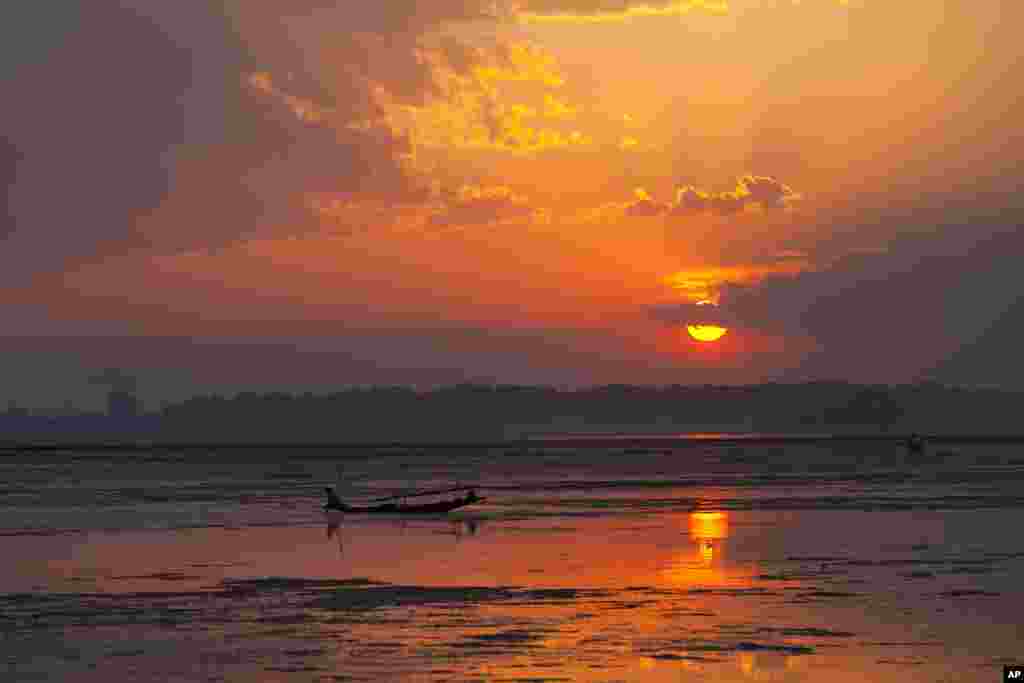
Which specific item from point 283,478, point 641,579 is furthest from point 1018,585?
point 283,478

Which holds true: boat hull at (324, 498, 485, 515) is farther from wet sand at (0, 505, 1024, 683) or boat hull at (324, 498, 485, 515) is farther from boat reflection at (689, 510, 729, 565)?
wet sand at (0, 505, 1024, 683)

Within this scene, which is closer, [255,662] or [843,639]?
[255,662]

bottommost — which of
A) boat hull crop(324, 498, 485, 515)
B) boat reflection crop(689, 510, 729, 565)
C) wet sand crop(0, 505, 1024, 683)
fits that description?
wet sand crop(0, 505, 1024, 683)

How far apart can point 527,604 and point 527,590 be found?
102 inches

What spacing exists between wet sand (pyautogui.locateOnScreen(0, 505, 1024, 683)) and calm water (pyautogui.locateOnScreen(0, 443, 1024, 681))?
0.30ft

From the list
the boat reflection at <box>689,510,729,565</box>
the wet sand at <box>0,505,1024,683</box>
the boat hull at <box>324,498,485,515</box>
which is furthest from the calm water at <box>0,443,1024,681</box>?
the boat hull at <box>324,498,485,515</box>

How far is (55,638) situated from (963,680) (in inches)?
671

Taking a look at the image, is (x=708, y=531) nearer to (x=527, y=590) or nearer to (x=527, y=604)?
(x=527, y=590)

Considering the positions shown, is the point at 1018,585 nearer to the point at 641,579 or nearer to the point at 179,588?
the point at 641,579

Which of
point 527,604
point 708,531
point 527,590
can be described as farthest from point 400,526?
point 527,604

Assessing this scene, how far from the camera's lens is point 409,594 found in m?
35.4

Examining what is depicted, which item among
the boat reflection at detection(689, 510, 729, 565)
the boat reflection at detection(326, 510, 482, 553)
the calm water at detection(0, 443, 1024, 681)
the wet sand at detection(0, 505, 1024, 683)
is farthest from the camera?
the boat reflection at detection(326, 510, 482, 553)

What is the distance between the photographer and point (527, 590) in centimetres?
3522

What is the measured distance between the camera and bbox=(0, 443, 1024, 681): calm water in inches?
1000
